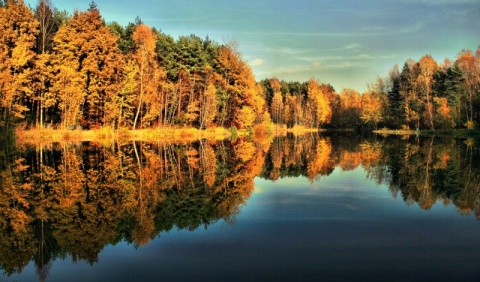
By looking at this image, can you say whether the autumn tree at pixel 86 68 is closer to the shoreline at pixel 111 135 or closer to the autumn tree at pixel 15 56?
the shoreline at pixel 111 135

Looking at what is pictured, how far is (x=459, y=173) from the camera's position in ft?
50.3

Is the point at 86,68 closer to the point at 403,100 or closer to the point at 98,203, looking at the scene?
the point at 98,203

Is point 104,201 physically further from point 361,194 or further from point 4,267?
point 361,194

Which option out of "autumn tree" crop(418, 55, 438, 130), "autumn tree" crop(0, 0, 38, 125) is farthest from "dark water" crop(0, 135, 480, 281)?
"autumn tree" crop(418, 55, 438, 130)

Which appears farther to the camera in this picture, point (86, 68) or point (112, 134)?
point (86, 68)

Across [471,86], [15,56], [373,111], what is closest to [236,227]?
[15,56]

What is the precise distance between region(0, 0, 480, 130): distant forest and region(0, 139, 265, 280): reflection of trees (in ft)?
70.4

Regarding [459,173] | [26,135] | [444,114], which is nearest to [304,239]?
[459,173]

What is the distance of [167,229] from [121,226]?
928 millimetres

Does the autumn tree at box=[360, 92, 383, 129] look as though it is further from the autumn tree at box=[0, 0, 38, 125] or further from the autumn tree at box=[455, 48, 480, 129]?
the autumn tree at box=[0, 0, 38, 125]

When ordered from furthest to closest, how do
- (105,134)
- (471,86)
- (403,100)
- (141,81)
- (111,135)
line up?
(403,100)
(471,86)
(141,81)
(111,135)
(105,134)

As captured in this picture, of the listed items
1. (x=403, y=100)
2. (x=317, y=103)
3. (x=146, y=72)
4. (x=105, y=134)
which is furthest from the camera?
(x=317, y=103)

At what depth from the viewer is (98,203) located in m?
9.88

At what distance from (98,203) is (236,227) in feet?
12.8
